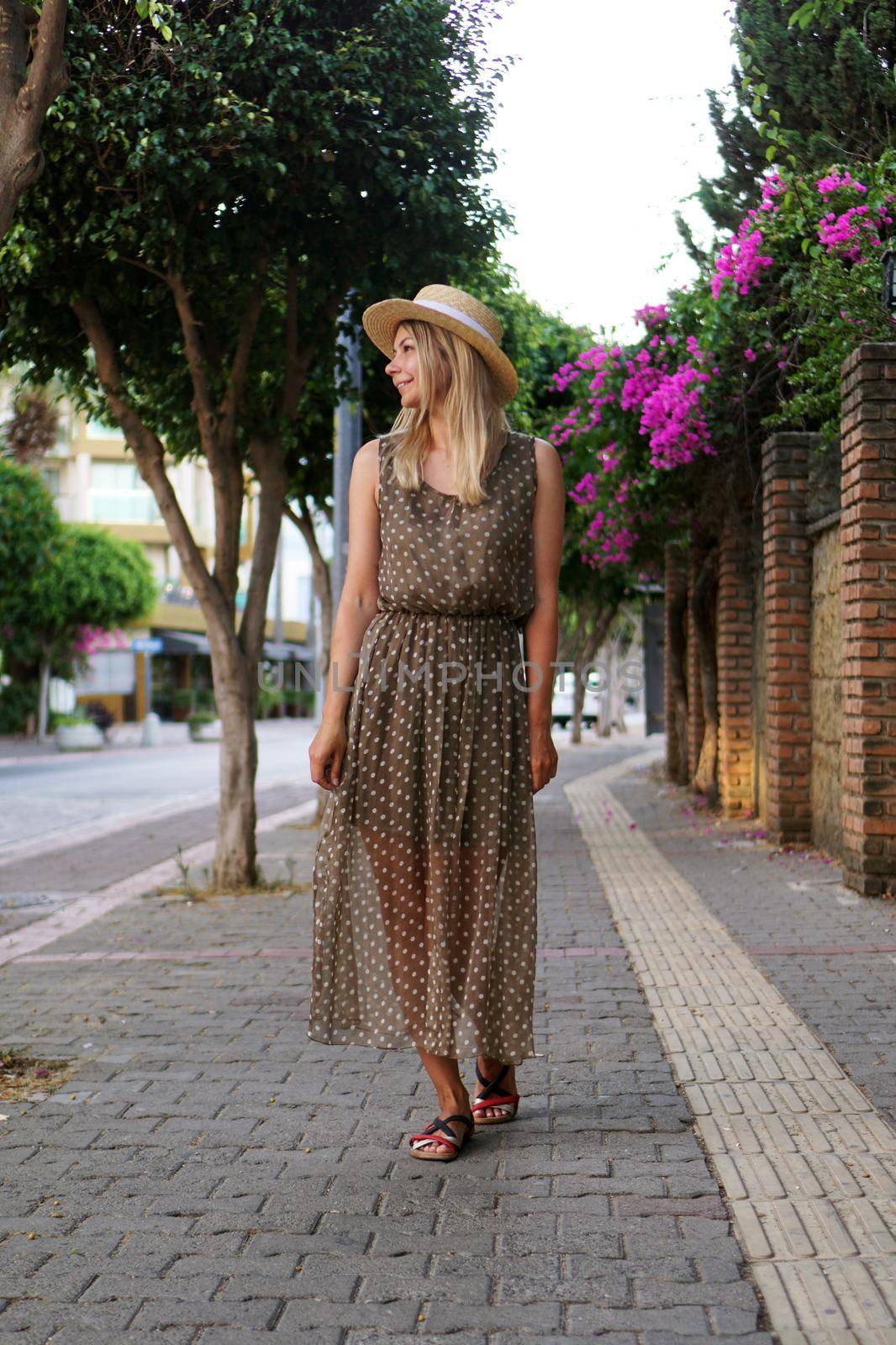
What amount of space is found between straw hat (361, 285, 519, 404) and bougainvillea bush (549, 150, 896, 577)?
4629 mm

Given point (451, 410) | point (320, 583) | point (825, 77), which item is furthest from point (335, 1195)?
point (320, 583)

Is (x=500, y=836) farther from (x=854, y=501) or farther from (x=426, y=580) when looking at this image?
(x=854, y=501)

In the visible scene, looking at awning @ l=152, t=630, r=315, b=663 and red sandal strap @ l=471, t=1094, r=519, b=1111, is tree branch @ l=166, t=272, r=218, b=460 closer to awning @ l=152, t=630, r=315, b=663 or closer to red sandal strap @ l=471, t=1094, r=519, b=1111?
red sandal strap @ l=471, t=1094, r=519, b=1111

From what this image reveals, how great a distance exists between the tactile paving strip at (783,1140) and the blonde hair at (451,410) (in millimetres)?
1821

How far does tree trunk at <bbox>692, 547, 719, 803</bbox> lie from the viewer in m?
13.9

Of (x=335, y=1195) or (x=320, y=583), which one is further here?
(x=320, y=583)

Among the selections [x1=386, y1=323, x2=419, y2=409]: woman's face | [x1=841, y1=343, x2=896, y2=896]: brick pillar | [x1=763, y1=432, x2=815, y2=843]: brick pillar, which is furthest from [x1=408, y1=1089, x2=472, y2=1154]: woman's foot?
[x1=763, y1=432, x2=815, y2=843]: brick pillar

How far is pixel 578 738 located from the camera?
1416 inches

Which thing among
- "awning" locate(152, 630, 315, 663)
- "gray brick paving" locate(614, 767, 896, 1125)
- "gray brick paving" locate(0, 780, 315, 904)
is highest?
"awning" locate(152, 630, 315, 663)

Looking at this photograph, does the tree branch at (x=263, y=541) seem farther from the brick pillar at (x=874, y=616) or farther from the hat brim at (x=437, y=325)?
the hat brim at (x=437, y=325)

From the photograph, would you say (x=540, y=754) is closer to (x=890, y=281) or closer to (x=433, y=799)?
(x=433, y=799)

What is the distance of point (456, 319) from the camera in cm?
388

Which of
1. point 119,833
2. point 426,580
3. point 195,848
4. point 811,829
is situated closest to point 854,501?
point 811,829

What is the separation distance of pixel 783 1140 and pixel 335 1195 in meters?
1.17
